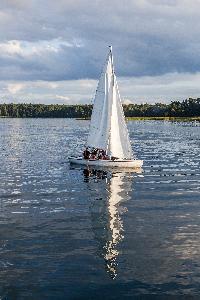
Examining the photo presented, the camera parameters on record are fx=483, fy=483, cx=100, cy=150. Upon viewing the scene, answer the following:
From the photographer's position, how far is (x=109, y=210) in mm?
40406

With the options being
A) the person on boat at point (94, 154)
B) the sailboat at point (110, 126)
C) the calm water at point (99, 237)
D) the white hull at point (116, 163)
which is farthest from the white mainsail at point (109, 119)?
the calm water at point (99, 237)

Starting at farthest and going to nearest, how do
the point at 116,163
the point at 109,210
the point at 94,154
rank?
the point at 94,154 → the point at 116,163 → the point at 109,210

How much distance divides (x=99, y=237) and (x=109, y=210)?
8983 millimetres

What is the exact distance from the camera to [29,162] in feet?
269

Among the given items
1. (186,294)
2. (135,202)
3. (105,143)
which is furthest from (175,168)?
(186,294)

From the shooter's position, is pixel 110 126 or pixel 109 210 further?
pixel 110 126

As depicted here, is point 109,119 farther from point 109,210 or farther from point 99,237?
point 99,237

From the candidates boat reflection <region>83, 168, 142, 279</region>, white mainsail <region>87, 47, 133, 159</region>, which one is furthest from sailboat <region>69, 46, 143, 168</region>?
boat reflection <region>83, 168, 142, 279</region>

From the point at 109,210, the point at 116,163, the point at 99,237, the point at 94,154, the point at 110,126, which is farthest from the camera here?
the point at 94,154

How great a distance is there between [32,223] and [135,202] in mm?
11909

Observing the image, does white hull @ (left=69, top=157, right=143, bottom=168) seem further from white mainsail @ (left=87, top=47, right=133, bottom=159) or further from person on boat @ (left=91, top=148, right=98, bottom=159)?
white mainsail @ (left=87, top=47, right=133, bottom=159)

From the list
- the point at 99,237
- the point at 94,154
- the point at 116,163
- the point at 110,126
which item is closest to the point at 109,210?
the point at 99,237

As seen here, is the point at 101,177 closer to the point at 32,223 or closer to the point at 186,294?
the point at 32,223

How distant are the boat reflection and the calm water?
0.06 metres
